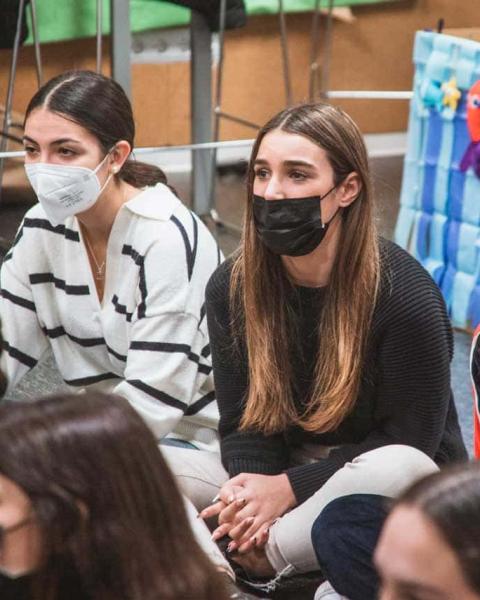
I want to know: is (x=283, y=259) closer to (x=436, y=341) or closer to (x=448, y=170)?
(x=436, y=341)

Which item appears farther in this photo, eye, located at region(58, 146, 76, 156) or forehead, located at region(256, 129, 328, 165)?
eye, located at region(58, 146, 76, 156)

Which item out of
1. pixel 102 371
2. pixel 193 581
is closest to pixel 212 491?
pixel 102 371

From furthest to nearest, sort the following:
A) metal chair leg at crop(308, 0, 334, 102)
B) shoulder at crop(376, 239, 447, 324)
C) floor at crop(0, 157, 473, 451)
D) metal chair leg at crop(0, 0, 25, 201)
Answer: metal chair leg at crop(308, 0, 334, 102) → metal chair leg at crop(0, 0, 25, 201) → floor at crop(0, 157, 473, 451) → shoulder at crop(376, 239, 447, 324)

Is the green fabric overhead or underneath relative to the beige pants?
overhead

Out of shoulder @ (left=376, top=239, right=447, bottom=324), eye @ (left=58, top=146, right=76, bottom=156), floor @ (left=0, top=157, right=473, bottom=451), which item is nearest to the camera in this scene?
shoulder @ (left=376, top=239, right=447, bottom=324)

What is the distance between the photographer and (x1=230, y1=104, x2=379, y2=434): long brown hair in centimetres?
179

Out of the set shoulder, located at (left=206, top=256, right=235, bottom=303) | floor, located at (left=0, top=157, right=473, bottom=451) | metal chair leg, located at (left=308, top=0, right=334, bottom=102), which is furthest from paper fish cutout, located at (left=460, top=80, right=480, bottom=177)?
metal chair leg, located at (left=308, top=0, right=334, bottom=102)

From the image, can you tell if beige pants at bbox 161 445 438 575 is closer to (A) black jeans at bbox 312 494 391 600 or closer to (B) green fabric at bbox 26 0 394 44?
(A) black jeans at bbox 312 494 391 600

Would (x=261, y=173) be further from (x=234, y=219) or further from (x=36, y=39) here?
(x=234, y=219)

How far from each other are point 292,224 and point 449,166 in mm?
1265

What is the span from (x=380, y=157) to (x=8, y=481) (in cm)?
394

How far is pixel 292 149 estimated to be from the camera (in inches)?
70.6

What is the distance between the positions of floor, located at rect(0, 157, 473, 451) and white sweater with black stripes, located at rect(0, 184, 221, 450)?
0.37 meters

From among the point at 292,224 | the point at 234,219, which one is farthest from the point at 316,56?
the point at 292,224
